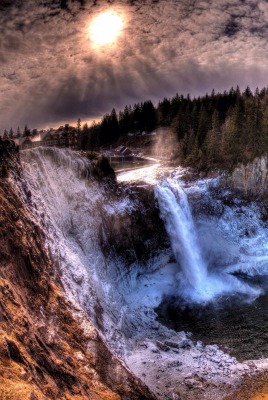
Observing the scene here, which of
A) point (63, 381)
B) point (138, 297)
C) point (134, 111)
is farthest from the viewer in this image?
point (134, 111)

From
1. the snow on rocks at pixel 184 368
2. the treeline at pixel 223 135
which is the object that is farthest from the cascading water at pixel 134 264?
the treeline at pixel 223 135

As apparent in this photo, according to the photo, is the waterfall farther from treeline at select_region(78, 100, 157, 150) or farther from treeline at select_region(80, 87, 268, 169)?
treeline at select_region(78, 100, 157, 150)

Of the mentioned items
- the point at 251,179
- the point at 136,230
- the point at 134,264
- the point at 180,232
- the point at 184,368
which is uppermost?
the point at 251,179

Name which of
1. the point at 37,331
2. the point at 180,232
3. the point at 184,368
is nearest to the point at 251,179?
the point at 180,232

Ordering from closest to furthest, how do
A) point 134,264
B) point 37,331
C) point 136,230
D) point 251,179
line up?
point 37,331, point 134,264, point 136,230, point 251,179

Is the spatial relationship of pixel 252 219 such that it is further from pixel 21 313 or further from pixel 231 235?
pixel 21 313

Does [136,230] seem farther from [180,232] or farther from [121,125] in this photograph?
[121,125]

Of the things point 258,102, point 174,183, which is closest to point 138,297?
point 174,183
